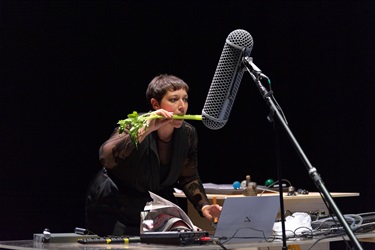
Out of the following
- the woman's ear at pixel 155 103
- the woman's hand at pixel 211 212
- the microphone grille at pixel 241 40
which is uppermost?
A: the microphone grille at pixel 241 40

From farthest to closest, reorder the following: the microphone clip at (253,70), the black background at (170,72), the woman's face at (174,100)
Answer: the black background at (170,72), the woman's face at (174,100), the microphone clip at (253,70)

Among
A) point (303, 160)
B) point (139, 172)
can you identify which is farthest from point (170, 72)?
point (303, 160)

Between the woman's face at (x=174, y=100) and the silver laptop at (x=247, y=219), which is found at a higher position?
the woman's face at (x=174, y=100)

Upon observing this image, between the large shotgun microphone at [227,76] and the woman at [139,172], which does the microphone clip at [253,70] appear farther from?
the woman at [139,172]

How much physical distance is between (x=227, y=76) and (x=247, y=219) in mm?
498

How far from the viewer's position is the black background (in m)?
4.62

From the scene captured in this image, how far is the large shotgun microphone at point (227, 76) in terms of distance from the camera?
7.59 ft

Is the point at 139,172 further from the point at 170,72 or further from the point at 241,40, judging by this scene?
the point at 170,72

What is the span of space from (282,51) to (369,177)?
1.13m

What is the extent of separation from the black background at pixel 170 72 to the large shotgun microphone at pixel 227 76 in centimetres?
251

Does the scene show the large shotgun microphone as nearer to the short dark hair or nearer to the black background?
the short dark hair

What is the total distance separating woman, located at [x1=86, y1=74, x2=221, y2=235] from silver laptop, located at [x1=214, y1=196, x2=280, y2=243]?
43cm

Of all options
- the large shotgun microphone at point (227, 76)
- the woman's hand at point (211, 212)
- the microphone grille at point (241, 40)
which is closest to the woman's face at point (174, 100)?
the woman's hand at point (211, 212)

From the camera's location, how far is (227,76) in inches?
92.4
